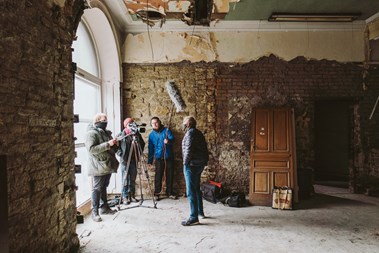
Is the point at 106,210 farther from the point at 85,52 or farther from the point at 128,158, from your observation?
the point at 85,52

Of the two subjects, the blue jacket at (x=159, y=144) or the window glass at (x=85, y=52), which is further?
the blue jacket at (x=159, y=144)

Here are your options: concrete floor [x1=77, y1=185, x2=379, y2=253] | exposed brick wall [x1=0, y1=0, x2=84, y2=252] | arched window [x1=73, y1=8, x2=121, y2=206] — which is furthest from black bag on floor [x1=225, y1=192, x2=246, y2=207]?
exposed brick wall [x1=0, y1=0, x2=84, y2=252]

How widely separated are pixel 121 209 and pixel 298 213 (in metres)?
2.99

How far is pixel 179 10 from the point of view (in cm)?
479

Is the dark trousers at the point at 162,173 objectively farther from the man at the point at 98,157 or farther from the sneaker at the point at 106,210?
the man at the point at 98,157

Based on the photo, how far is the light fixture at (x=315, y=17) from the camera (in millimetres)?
5065

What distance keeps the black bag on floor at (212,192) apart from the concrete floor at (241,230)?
136 mm

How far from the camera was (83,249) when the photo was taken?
3.08 metres

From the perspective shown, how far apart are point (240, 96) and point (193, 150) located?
2.36 meters

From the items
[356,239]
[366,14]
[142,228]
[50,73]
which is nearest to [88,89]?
[50,73]

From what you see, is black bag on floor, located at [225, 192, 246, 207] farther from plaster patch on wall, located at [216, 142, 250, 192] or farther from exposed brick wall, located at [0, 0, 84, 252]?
exposed brick wall, located at [0, 0, 84, 252]

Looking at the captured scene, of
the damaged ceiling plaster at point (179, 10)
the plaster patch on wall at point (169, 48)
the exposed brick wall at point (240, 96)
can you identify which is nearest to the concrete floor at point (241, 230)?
the exposed brick wall at point (240, 96)

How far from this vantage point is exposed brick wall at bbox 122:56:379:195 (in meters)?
5.62

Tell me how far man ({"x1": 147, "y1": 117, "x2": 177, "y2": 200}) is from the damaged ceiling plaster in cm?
200
